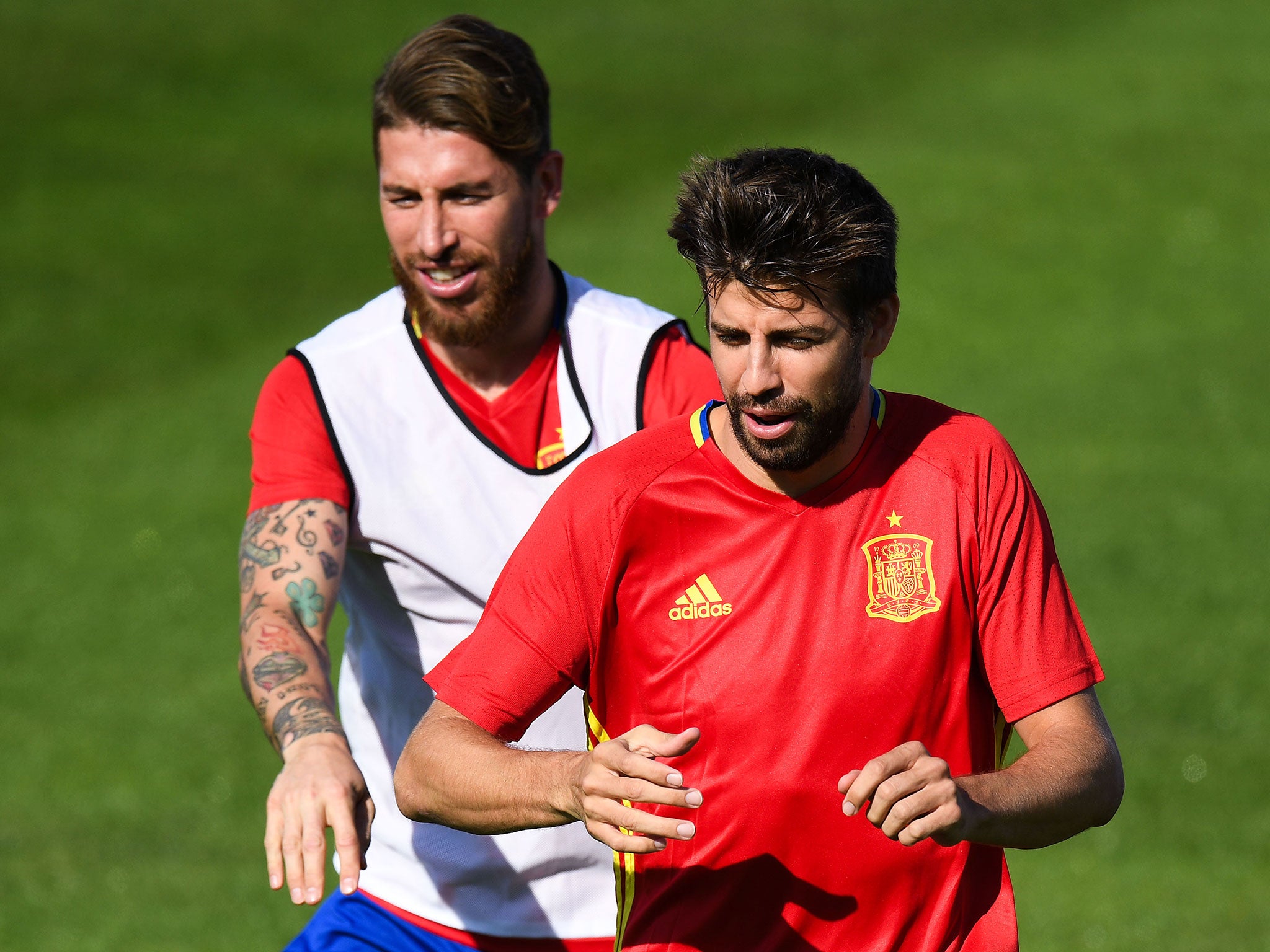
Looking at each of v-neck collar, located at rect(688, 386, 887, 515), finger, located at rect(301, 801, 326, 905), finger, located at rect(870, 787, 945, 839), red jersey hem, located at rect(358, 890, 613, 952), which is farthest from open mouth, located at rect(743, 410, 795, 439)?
red jersey hem, located at rect(358, 890, 613, 952)

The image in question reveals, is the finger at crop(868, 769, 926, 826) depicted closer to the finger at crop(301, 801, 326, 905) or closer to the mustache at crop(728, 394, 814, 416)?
the mustache at crop(728, 394, 814, 416)

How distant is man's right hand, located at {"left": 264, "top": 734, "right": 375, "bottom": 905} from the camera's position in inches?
138

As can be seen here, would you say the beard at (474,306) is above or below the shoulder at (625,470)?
above

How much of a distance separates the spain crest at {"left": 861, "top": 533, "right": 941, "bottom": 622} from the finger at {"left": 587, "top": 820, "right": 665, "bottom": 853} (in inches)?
29.8

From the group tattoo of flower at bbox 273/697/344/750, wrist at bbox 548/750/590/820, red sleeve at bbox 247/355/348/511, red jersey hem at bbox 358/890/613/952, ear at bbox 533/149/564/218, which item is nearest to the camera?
wrist at bbox 548/750/590/820

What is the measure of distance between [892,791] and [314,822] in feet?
4.23

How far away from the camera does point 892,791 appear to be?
9.67 ft

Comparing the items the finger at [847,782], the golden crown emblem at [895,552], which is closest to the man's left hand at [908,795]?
the finger at [847,782]

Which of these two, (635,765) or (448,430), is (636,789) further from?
(448,430)

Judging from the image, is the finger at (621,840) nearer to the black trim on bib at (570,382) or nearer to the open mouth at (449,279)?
the black trim on bib at (570,382)

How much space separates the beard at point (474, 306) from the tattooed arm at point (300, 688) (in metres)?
0.59

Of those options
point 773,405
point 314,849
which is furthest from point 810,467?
point 314,849

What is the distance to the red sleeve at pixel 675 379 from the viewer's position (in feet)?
15.2

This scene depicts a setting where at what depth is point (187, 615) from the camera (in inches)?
541
